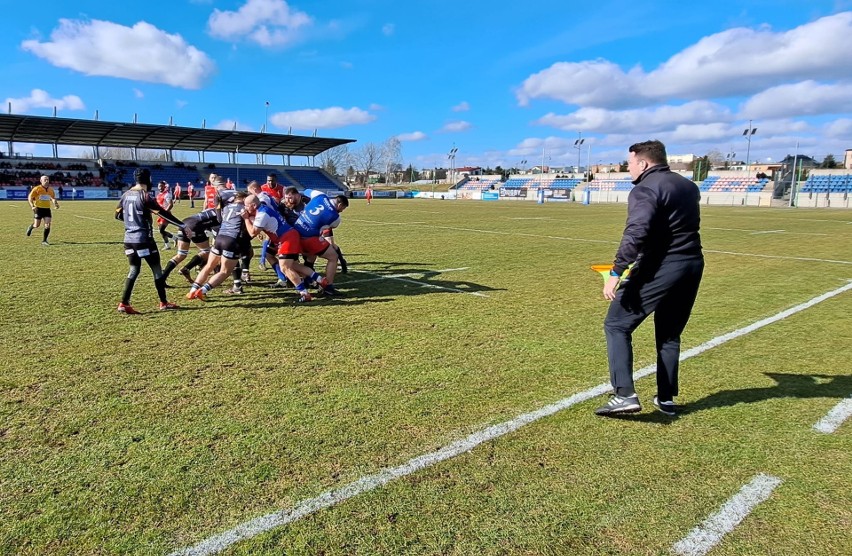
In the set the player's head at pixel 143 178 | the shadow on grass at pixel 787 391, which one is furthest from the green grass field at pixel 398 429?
the player's head at pixel 143 178

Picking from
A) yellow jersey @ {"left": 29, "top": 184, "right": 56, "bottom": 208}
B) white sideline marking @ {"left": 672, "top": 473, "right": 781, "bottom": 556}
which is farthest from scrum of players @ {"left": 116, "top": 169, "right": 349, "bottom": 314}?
yellow jersey @ {"left": 29, "top": 184, "right": 56, "bottom": 208}

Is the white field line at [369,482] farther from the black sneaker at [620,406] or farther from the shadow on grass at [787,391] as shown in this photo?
the shadow on grass at [787,391]

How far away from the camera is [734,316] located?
23.1 feet

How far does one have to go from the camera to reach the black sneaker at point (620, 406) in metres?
3.83

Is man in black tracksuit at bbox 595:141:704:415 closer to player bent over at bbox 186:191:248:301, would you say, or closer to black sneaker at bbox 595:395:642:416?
black sneaker at bbox 595:395:642:416

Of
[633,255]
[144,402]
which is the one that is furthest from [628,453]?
[144,402]

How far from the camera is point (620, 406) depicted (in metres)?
3.87

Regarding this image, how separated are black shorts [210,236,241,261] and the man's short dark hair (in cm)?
568

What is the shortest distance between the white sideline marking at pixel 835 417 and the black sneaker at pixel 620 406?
1.31 m

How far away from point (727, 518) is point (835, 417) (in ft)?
6.43

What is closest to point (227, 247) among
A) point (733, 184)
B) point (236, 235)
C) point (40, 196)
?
point (236, 235)

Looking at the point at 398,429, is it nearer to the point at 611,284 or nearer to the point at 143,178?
the point at 611,284

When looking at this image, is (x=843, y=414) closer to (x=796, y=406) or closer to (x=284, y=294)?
(x=796, y=406)

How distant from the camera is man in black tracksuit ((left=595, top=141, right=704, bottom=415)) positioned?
143 inches
